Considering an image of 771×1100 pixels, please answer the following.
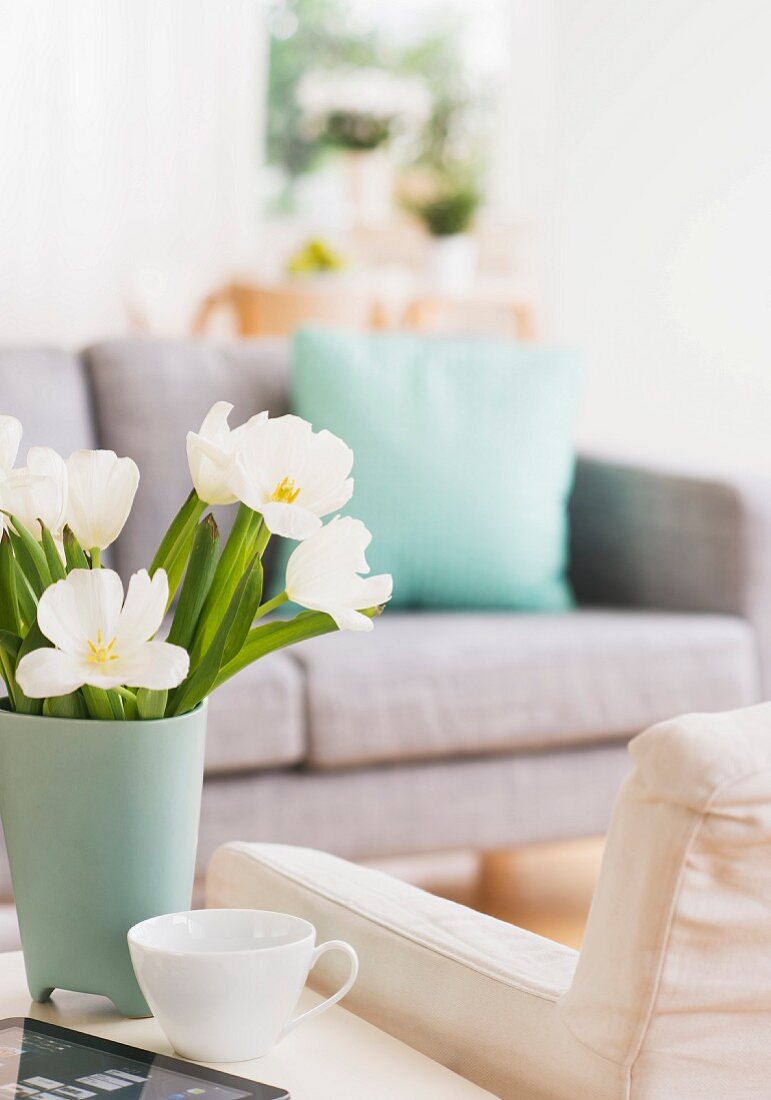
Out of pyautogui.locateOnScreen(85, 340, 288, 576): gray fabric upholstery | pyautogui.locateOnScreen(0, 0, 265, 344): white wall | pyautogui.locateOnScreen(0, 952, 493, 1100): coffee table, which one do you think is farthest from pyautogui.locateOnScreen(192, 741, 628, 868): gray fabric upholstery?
pyautogui.locateOnScreen(0, 0, 265, 344): white wall

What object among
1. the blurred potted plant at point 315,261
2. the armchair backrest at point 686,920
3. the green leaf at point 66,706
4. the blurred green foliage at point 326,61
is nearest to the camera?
the armchair backrest at point 686,920

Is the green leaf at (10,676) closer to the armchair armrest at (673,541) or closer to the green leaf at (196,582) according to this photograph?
the green leaf at (196,582)

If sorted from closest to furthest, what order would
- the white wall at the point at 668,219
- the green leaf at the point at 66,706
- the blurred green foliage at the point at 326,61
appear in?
the green leaf at the point at 66,706
the white wall at the point at 668,219
the blurred green foliage at the point at 326,61

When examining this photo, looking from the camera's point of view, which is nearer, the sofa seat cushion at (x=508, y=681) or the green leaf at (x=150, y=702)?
the green leaf at (x=150, y=702)

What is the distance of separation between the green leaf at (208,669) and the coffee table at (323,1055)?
0.64 ft

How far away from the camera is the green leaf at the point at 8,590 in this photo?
2.93 ft

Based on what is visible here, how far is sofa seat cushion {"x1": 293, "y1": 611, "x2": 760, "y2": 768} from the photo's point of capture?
2.14m

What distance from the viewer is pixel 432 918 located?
0.95 m

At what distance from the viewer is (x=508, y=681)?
224 cm

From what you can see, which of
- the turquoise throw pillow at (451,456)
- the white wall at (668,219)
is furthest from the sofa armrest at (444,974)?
the white wall at (668,219)

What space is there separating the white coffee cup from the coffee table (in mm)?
18

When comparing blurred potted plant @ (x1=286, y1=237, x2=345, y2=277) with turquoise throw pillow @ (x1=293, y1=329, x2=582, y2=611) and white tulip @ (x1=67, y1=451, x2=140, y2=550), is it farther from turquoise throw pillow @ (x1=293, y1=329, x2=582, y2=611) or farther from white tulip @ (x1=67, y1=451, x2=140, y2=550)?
white tulip @ (x1=67, y1=451, x2=140, y2=550)

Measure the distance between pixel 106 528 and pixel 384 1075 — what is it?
358 millimetres

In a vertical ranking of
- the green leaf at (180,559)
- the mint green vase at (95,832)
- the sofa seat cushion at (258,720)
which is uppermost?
the green leaf at (180,559)
